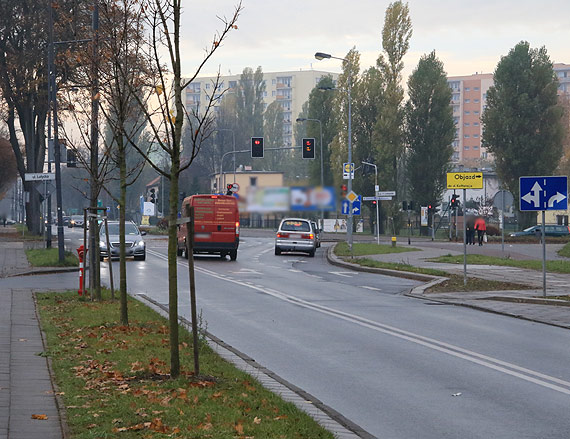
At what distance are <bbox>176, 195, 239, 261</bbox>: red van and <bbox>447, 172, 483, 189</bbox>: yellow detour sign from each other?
14.6 metres

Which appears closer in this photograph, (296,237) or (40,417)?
(40,417)

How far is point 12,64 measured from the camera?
44656 mm

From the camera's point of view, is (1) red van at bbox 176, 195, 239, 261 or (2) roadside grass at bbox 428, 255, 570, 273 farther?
(1) red van at bbox 176, 195, 239, 261

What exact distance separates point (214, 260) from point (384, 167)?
4303 centimetres

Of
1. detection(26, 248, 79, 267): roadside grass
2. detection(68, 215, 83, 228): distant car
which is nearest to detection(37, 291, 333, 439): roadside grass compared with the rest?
detection(26, 248, 79, 267): roadside grass

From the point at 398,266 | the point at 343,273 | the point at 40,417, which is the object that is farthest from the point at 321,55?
the point at 40,417

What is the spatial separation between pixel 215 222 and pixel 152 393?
92.9ft

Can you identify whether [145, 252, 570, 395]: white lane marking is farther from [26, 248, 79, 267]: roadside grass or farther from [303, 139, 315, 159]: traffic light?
[303, 139, 315, 159]: traffic light

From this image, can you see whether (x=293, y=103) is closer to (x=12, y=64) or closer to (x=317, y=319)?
(x=12, y=64)

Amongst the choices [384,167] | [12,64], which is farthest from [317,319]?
[384,167]

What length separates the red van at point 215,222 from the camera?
3612 cm

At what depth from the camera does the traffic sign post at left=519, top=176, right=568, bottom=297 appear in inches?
755

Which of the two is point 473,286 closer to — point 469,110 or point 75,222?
point 75,222

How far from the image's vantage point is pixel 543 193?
19.4 m
